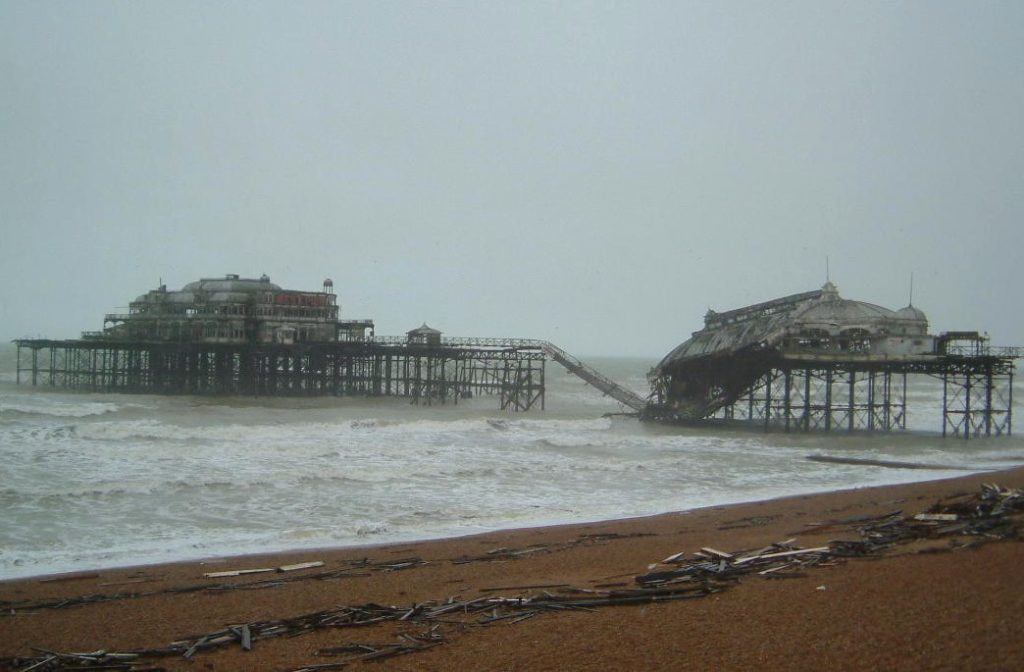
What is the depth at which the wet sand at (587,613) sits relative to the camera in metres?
8.38

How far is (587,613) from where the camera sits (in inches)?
388

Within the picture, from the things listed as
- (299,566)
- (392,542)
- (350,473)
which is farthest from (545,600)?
(350,473)

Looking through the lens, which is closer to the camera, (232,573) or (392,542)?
(232,573)

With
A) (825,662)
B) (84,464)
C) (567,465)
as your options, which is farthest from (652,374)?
(825,662)

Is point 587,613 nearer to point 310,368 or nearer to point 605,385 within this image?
→ point 605,385

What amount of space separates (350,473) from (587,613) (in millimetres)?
14469

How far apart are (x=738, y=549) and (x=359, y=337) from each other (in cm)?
4569

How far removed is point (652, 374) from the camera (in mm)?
44594

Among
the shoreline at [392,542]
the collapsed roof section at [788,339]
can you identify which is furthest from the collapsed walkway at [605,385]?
the shoreline at [392,542]

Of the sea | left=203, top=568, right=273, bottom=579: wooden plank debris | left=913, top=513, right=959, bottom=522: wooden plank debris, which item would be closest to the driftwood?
left=913, top=513, right=959, bottom=522: wooden plank debris

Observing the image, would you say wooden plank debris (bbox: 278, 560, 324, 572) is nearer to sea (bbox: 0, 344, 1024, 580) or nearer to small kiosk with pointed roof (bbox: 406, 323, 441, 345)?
sea (bbox: 0, 344, 1024, 580)

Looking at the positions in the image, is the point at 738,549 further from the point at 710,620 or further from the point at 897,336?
the point at 897,336

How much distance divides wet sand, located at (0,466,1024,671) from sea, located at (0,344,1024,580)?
7.21ft

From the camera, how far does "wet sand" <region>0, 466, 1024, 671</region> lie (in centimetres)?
838
